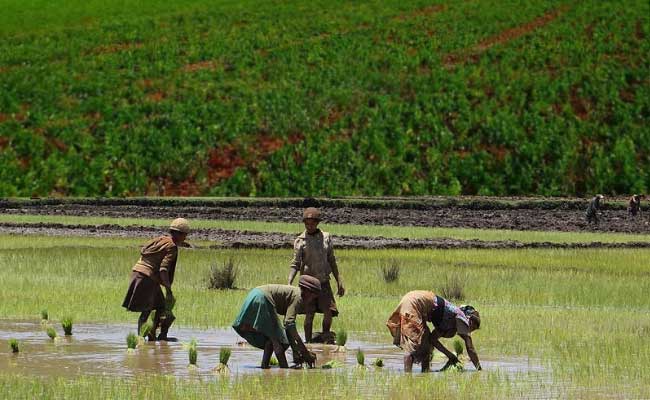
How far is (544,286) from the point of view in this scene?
83.7 feet

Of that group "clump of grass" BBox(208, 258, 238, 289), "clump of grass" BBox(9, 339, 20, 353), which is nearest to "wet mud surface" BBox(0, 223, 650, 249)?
"clump of grass" BBox(208, 258, 238, 289)

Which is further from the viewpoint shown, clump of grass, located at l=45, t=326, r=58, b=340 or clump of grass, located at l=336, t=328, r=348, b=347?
clump of grass, located at l=45, t=326, r=58, b=340

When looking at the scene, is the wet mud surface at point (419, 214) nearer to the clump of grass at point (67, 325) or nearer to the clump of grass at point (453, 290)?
the clump of grass at point (453, 290)

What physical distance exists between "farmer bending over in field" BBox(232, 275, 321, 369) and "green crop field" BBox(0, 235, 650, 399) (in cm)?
51

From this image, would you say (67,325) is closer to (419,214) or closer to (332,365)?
(332,365)

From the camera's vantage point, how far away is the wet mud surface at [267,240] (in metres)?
35.1

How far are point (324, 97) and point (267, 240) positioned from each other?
4126 centimetres

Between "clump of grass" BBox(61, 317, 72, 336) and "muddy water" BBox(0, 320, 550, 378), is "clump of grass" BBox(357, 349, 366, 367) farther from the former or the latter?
"clump of grass" BBox(61, 317, 72, 336)

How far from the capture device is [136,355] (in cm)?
1700

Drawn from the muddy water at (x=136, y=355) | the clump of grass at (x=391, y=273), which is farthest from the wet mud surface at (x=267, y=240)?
the muddy water at (x=136, y=355)

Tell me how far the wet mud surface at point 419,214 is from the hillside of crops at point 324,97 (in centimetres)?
1049

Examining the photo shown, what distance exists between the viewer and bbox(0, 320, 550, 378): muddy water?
15.8 meters

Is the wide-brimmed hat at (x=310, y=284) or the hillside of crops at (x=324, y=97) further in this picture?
the hillside of crops at (x=324, y=97)

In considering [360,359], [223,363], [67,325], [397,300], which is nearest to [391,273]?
[397,300]
